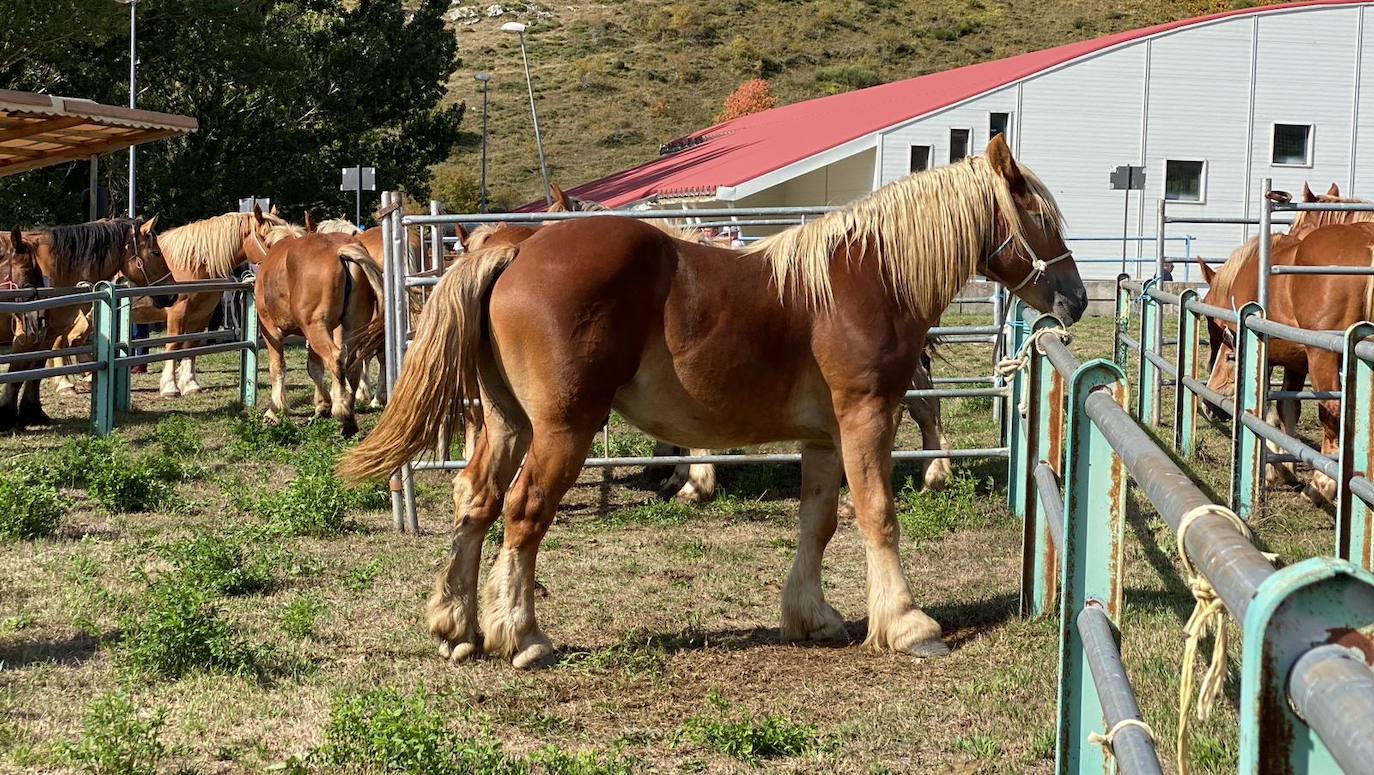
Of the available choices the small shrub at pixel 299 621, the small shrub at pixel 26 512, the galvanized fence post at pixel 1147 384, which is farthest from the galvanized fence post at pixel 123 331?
the galvanized fence post at pixel 1147 384

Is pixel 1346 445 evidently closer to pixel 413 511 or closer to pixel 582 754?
pixel 582 754

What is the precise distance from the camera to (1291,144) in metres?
32.2

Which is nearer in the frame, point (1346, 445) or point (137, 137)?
point (1346, 445)

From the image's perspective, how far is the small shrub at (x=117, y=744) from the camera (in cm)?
400

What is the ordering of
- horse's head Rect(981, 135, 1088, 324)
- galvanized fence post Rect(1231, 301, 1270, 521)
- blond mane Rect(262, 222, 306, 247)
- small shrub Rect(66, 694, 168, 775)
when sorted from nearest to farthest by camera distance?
small shrub Rect(66, 694, 168, 775) → horse's head Rect(981, 135, 1088, 324) → galvanized fence post Rect(1231, 301, 1270, 521) → blond mane Rect(262, 222, 306, 247)

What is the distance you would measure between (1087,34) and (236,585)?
71077 mm

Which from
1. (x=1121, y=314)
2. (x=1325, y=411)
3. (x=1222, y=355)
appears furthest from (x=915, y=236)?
(x=1121, y=314)

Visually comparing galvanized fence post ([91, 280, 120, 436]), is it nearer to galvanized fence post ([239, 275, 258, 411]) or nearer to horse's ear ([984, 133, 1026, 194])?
galvanized fence post ([239, 275, 258, 411])

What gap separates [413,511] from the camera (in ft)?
26.7

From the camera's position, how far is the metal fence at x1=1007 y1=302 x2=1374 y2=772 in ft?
3.88

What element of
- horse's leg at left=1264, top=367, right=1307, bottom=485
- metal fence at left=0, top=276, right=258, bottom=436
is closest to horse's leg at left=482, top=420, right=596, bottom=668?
horse's leg at left=1264, top=367, right=1307, bottom=485

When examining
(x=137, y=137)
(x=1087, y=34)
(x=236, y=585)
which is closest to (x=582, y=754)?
(x=236, y=585)

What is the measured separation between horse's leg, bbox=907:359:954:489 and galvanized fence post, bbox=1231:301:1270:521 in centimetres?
197

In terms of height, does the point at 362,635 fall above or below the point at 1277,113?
below
